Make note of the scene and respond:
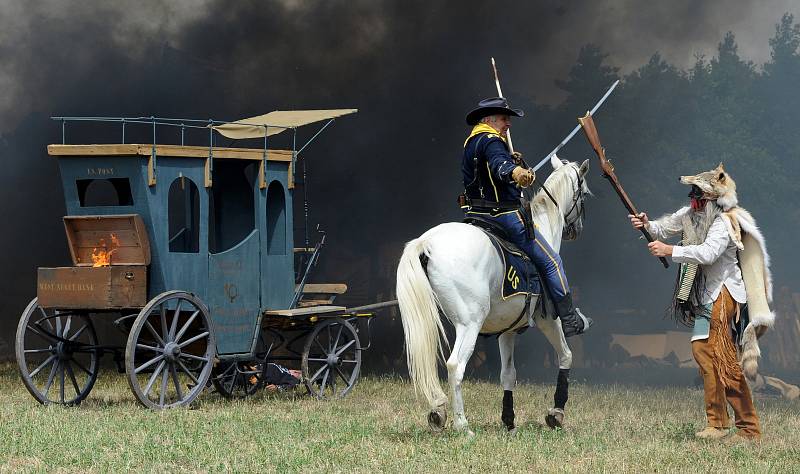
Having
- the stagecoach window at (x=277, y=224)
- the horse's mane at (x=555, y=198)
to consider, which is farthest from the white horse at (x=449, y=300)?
the stagecoach window at (x=277, y=224)

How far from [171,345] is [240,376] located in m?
2.03

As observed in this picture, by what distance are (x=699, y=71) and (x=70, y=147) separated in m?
11.6

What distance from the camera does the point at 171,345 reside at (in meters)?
8.54

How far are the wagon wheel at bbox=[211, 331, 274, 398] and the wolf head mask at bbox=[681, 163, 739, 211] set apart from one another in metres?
4.35

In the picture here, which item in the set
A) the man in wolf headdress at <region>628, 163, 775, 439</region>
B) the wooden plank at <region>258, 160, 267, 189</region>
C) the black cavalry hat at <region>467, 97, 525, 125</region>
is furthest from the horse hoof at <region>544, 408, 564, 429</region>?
the wooden plank at <region>258, 160, 267, 189</region>

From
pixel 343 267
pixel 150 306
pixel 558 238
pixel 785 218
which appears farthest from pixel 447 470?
pixel 785 218

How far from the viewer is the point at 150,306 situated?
8250 millimetres

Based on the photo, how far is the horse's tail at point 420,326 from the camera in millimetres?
6797

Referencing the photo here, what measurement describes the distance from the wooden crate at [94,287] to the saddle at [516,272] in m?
2.74

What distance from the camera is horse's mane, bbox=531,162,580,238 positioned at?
788cm

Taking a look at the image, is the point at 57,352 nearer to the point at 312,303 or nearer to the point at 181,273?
the point at 181,273

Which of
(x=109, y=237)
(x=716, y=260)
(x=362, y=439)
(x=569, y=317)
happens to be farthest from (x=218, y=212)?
(x=716, y=260)

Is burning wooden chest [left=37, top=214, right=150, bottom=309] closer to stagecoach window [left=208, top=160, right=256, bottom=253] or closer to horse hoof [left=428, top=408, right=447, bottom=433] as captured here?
stagecoach window [left=208, top=160, right=256, bottom=253]

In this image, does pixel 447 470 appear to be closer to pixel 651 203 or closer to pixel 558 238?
pixel 558 238
